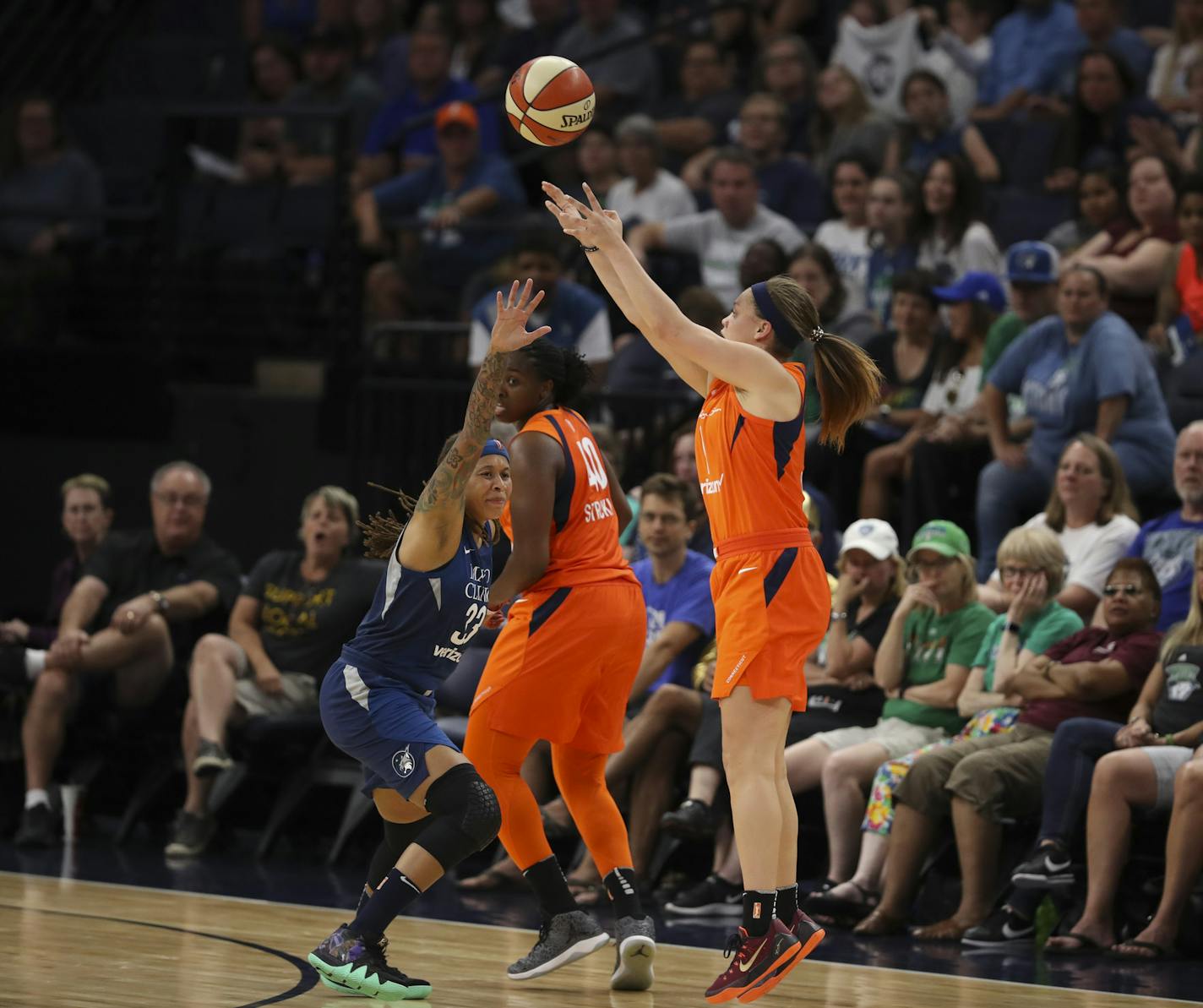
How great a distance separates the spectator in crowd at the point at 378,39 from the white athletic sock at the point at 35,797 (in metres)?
6.04

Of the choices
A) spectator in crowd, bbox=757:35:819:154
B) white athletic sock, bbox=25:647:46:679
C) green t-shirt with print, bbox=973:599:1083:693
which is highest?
spectator in crowd, bbox=757:35:819:154

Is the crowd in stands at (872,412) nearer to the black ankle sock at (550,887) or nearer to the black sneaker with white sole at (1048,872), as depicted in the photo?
the black sneaker with white sole at (1048,872)

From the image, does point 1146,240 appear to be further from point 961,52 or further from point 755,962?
point 755,962

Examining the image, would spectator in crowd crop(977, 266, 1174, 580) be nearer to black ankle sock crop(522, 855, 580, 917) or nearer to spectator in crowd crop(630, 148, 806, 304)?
spectator in crowd crop(630, 148, 806, 304)

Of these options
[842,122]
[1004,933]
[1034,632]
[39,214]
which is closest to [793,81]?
[842,122]

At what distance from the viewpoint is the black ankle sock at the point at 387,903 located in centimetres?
557

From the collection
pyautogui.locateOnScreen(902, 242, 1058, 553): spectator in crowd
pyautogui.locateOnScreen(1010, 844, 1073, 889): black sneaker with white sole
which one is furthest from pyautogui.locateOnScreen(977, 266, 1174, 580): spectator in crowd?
pyautogui.locateOnScreen(1010, 844, 1073, 889): black sneaker with white sole

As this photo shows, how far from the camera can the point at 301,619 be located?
9.20 metres

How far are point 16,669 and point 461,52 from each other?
5960 millimetres

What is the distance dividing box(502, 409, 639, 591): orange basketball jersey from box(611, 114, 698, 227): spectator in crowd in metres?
5.00

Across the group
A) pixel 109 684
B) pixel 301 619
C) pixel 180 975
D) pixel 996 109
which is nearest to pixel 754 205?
pixel 996 109

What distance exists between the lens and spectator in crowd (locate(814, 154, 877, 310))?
1033cm

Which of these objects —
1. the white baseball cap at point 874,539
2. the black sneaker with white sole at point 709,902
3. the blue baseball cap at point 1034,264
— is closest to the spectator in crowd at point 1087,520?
the white baseball cap at point 874,539

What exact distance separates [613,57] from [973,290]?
4003 millimetres
